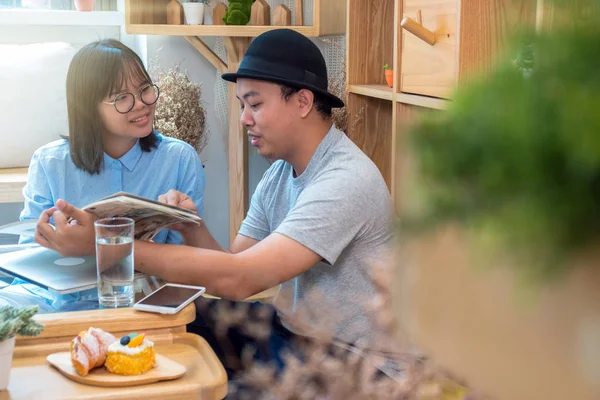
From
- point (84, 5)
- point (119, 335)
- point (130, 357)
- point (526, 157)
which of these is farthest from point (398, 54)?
point (526, 157)

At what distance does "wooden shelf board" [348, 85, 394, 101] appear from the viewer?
2432 millimetres

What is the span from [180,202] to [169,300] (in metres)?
0.55

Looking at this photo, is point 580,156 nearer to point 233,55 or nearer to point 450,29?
point 450,29

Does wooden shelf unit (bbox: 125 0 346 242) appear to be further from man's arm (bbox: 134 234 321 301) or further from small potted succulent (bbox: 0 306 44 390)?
small potted succulent (bbox: 0 306 44 390)

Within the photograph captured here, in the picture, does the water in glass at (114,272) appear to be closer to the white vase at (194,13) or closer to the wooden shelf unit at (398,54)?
the wooden shelf unit at (398,54)

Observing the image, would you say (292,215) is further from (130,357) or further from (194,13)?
(194,13)

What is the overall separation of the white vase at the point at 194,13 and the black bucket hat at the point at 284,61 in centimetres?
145

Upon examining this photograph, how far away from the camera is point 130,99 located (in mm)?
2213

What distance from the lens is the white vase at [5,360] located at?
100 cm

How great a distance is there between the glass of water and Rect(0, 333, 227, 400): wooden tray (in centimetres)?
19

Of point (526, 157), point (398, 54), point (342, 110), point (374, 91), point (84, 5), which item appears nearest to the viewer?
point (526, 157)

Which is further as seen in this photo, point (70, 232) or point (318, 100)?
point (318, 100)

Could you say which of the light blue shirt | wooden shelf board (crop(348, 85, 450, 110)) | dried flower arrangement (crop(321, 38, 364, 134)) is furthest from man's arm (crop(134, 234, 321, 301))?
dried flower arrangement (crop(321, 38, 364, 134))

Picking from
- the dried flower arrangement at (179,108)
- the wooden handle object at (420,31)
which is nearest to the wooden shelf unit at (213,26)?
the dried flower arrangement at (179,108)
